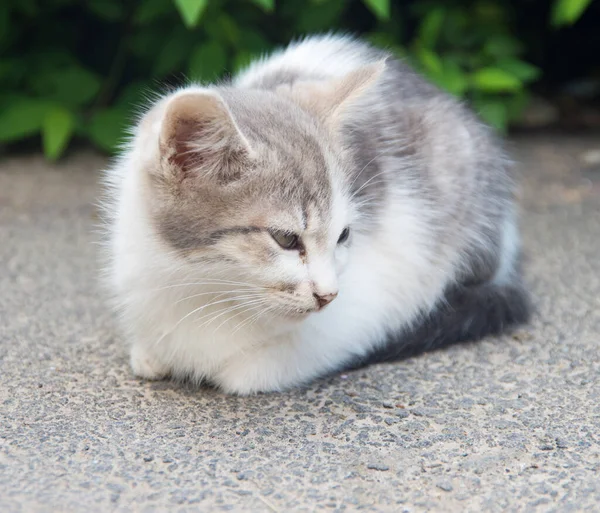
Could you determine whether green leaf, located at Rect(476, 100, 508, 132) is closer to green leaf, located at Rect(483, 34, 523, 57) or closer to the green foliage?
the green foliage

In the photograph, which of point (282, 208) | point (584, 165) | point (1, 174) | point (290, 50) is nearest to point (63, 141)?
point (1, 174)

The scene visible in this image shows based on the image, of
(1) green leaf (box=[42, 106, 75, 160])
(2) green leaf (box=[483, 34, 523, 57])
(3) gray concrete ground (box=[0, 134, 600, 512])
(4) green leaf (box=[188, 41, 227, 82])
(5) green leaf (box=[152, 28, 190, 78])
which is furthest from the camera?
(2) green leaf (box=[483, 34, 523, 57])

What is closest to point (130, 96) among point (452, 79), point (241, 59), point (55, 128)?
point (55, 128)

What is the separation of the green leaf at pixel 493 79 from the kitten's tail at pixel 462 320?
1.61 meters

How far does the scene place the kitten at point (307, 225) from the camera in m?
2.03

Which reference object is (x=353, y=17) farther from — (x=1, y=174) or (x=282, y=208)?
(x=282, y=208)

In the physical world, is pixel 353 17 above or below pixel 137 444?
above

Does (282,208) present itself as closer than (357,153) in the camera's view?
Yes

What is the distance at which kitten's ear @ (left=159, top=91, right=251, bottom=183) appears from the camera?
1.91m

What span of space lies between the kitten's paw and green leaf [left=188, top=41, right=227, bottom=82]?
1923 millimetres

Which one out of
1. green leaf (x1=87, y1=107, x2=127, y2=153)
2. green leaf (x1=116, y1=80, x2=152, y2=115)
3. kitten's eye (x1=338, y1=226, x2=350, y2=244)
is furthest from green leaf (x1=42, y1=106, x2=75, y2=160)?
kitten's eye (x1=338, y1=226, x2=350, y2=244)

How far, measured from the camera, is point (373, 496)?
1.87 metres

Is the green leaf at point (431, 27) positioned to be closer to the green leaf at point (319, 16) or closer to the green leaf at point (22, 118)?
the green leaf at point (319, 16)

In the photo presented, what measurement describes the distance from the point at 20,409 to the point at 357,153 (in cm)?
122
